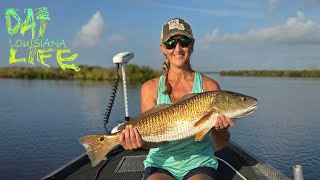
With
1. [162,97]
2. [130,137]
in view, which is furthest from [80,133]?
[130,137]

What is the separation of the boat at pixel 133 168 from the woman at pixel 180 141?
1339mm

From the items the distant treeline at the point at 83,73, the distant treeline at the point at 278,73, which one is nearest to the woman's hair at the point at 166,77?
the distant treeline at the point at 83,73

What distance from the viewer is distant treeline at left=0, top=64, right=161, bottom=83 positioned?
46375mm

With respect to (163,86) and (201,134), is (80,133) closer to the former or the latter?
(163,86)

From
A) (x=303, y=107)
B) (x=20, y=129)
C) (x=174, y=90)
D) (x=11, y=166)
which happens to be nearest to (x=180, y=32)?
(x=174, y=90)

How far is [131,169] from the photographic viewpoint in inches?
219

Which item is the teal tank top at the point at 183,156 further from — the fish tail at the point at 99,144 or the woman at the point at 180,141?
the fish tail at the point at 99,144

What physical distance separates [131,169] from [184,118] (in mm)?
2282

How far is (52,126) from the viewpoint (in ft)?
48.3

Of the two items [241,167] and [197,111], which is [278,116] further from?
[197,111]

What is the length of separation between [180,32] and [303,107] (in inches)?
772

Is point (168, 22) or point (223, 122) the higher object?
point (168, 22)

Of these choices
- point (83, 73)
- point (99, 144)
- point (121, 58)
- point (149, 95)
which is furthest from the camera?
point (83, 73)

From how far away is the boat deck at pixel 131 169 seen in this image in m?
5.18
